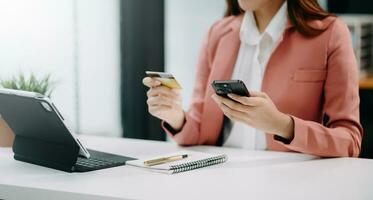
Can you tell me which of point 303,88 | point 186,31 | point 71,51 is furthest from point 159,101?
point 186,31

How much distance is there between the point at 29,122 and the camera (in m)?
1.69

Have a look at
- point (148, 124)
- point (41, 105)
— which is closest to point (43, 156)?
point (41, 105)

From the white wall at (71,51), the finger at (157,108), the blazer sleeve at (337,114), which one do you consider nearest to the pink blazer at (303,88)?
the blazer sleeve at (337,114)

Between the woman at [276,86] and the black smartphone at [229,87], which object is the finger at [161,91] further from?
the black smartphone at [229,87]

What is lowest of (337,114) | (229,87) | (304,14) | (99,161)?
(99,161)

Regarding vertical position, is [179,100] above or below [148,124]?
above

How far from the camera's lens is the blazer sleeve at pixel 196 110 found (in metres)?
2.04

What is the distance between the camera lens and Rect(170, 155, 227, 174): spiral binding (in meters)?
1.59

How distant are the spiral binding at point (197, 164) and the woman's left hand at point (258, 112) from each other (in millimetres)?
121

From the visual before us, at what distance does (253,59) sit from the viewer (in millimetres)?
2096

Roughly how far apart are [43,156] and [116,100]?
122 centimetres

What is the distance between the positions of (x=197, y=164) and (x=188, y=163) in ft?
0.12

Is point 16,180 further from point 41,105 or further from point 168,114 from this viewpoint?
point 168,114

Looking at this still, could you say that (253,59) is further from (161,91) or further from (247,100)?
(247,100)
